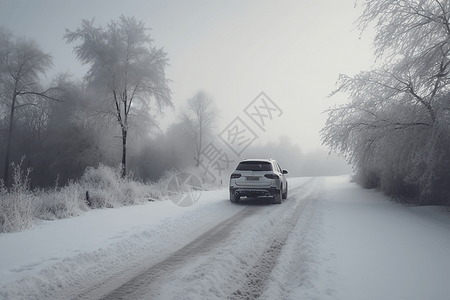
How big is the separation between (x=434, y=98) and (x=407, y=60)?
1.60m

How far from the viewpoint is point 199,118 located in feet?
119

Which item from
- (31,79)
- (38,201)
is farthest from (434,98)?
(31,79)

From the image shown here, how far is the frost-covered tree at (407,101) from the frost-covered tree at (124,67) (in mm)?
13244

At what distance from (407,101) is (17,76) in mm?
25472

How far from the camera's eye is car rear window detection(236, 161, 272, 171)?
35.5 feet

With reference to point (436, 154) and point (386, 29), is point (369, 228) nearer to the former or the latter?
point (436, 154)

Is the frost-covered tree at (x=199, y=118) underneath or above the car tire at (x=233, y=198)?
above

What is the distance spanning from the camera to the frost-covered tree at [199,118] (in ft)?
117

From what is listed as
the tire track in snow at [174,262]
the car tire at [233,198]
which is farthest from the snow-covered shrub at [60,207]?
the car tire at [233,198]

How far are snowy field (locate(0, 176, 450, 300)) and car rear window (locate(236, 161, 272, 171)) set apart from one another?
11.0ft

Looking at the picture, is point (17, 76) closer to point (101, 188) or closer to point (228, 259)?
point (101, 188)

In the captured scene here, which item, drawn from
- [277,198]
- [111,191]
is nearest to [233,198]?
[277,198]

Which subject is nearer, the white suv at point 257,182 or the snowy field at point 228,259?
the snowy field at point 228,259

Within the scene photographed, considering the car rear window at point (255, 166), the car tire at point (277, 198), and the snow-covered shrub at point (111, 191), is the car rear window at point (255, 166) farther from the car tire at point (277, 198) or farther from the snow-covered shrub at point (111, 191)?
the snow-covered shrub at point (111, 191)
